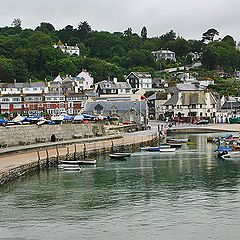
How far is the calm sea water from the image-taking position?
834 inches

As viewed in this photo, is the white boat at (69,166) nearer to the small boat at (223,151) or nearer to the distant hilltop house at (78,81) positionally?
the small boat at (223,151)

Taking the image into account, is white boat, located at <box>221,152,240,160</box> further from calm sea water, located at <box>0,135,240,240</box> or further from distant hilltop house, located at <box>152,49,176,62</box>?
distant hilltop house, located at <box>152,49,176,62</box>

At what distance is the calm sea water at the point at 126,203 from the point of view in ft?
69.5

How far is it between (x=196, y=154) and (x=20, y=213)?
25759mm

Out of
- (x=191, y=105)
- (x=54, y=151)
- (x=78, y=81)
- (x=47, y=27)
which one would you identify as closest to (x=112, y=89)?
(x=78, y=81)

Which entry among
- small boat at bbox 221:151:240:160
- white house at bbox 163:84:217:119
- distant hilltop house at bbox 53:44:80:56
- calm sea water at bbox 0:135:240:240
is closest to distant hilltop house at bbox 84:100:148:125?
white house at bbox 163:84:217:119

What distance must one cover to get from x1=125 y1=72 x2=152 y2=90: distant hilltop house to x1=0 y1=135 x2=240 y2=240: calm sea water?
75415 millimetres

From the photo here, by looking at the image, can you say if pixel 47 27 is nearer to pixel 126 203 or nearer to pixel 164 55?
pixel 164 55

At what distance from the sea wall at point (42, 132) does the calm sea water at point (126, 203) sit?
7653 millimetres

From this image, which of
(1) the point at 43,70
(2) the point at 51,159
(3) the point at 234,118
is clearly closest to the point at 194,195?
(2) the point at 51,159

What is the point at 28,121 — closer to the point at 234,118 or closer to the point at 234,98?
the point at 234,118

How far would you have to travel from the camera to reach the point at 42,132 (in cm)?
4988

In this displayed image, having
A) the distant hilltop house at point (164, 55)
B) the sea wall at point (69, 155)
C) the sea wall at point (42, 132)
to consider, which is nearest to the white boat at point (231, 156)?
the sea wall at point (69, 155)

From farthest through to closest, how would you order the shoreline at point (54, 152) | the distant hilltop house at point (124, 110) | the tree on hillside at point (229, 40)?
the tree on hillside at point (229, 40)
the distant hilltop house at point (124, 110)
the shoreline at point (54, 152)
